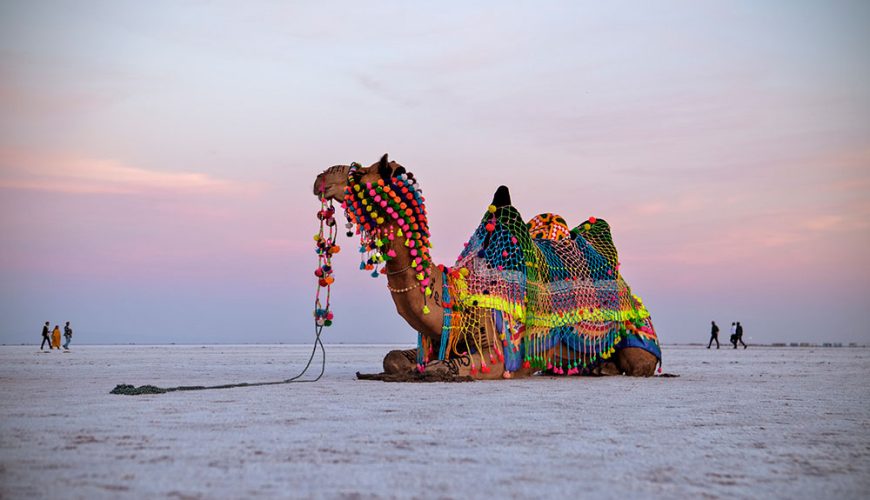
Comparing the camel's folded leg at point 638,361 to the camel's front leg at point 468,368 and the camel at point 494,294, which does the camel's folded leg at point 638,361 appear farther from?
the camel's front leg at point 468,368

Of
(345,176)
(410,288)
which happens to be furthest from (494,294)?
(345,176)

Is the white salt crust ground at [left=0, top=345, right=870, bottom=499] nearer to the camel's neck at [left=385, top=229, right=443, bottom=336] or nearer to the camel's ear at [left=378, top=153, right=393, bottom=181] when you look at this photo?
the camel's neck at [left=385, top=229, right=443, bottom=336]

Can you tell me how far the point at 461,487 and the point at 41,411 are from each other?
4301 millimetres

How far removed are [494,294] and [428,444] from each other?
6.12m

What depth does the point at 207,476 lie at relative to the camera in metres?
3.97

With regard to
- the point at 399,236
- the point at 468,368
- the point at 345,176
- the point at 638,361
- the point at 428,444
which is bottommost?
the point at 428,444

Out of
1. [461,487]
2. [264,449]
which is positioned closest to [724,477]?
[461,487]

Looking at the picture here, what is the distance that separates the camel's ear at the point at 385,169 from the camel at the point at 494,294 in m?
0.01

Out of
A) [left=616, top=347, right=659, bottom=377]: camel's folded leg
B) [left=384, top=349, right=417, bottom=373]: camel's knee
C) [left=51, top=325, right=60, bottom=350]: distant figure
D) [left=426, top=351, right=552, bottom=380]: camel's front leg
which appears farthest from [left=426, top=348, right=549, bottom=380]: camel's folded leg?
[left=51, top=325, right=60, bottom=350]: distant figure

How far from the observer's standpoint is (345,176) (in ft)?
34.2

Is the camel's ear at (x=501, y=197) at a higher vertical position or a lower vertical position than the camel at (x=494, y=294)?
higher

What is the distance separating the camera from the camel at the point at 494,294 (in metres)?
10.5

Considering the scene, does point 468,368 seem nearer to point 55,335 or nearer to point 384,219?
point 384,219

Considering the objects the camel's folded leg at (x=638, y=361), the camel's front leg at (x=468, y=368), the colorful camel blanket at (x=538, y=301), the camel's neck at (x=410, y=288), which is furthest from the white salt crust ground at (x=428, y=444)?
the camel's folded leg at (x=638, y=361)
